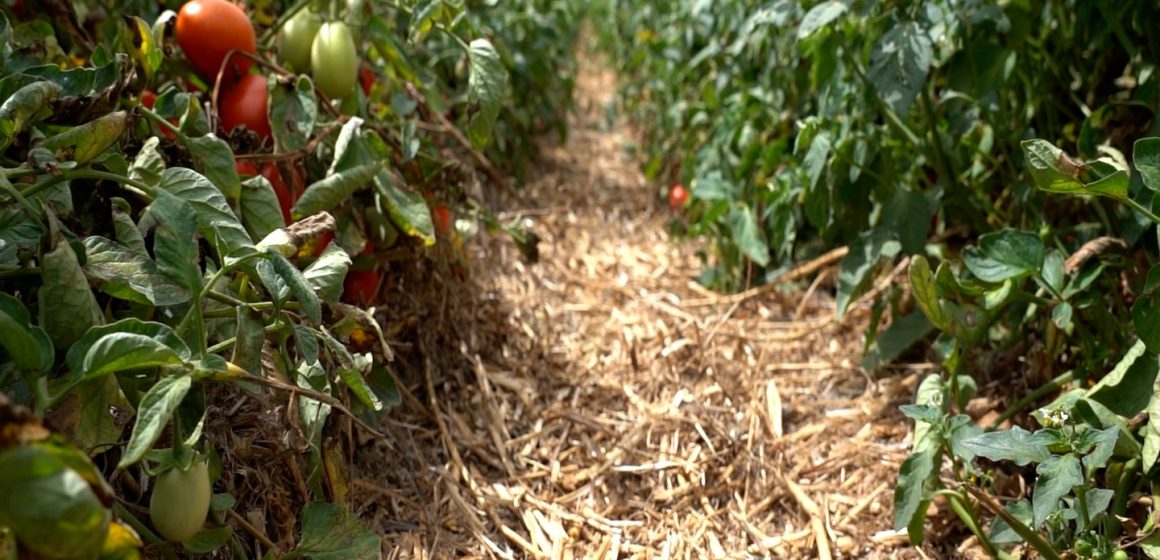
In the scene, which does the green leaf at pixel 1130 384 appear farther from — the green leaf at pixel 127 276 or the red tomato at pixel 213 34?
the red tomato at pixel 213 34

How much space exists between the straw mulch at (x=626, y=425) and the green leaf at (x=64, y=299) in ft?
1.42

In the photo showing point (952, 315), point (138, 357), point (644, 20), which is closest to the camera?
point (138, 357)

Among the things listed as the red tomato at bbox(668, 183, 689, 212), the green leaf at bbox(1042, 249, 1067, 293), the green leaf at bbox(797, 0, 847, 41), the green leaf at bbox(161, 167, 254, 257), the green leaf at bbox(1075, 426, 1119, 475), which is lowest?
the red tomato at bbox(668, 183, 689, 212)

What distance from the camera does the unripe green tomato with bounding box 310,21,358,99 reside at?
44.2 inches

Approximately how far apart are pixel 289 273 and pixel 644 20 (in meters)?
2.61

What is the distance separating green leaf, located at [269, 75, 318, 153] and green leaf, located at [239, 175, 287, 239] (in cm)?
15

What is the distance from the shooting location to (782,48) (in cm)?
182

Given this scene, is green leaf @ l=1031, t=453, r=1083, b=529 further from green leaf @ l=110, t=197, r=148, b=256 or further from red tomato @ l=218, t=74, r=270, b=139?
red tomato @ l=218, t=74, r=270, b=139

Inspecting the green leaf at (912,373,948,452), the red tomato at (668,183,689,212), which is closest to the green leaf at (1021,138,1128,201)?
the green leaf at (912,373,948,452)

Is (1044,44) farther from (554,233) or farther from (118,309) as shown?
(118,309)

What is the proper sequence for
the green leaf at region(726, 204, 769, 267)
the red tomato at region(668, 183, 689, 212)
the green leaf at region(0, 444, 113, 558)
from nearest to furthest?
the green leaf at region(0, 444, 113, 558) < the green leaf at region(726, 204, 769, 267) < the red tomato at region(668, 183, 689, 212)

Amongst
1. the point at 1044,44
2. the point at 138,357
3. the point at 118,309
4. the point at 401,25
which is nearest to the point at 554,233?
the point at 401,25

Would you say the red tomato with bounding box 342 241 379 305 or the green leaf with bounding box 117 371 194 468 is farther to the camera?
the red tomato with bounding box 342 241 379 305

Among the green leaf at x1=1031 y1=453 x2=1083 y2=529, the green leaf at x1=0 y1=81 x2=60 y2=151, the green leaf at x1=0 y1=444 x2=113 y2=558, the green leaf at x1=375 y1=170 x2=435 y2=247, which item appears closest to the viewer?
the green leaf at x1=0 y1=444 x2=113 y2=558
